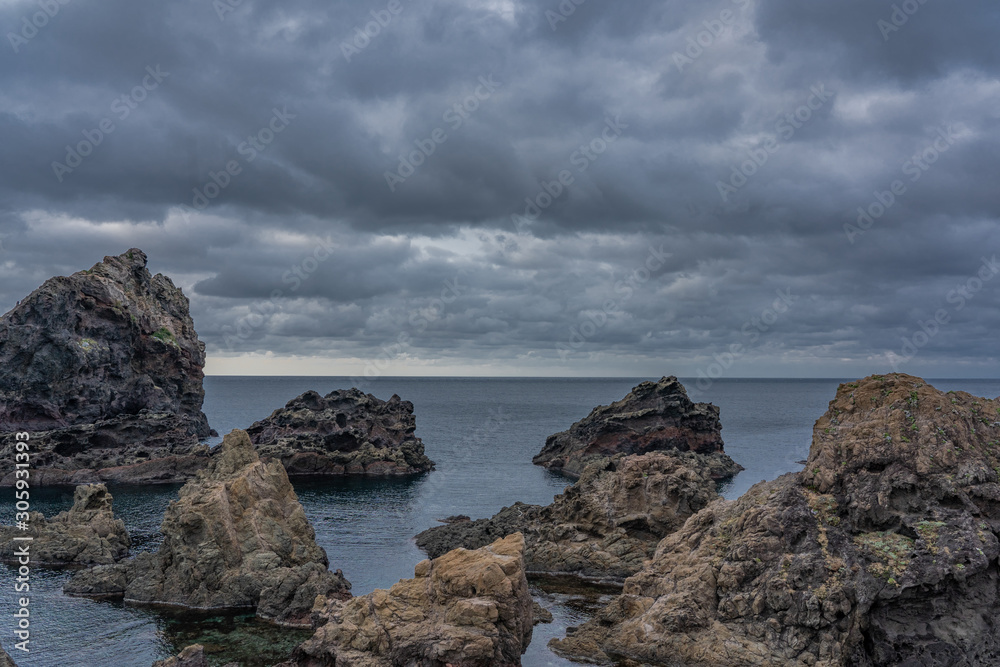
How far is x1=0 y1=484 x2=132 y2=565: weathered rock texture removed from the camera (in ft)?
181

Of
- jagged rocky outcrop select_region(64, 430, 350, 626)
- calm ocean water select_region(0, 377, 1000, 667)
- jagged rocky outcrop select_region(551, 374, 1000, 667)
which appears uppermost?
jagged rocky outcrop select_region(551, 374, 1000, 667)

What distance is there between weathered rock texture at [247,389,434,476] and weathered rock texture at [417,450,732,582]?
48703mm

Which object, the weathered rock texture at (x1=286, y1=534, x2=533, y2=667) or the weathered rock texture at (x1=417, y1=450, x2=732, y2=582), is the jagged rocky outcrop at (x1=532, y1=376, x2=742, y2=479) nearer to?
the weathered rock texture at (x1=417, y1=450, x2=732, y2=582)

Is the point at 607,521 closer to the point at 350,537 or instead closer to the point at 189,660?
the point at 350,537

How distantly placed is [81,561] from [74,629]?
53.9 ft

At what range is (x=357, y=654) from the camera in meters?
31.1

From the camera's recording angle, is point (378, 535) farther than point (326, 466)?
No

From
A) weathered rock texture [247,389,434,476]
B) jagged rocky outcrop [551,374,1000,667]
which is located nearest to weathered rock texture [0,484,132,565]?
jagged rocky outcrop [551,374,1000,667]

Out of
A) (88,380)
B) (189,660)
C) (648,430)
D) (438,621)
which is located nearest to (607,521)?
(438,621)

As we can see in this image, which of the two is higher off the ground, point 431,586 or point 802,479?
point 802,479

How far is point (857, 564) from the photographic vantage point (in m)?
31.9

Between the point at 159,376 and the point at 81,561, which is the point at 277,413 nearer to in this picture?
the point at 159,376

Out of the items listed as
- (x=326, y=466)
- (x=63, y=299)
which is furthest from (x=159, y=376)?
(x=326, y=466)

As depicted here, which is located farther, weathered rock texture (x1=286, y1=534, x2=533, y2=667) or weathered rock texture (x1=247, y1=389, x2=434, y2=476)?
weathered rock texture (x1=247, y1=389, x2=434, y2=476)
